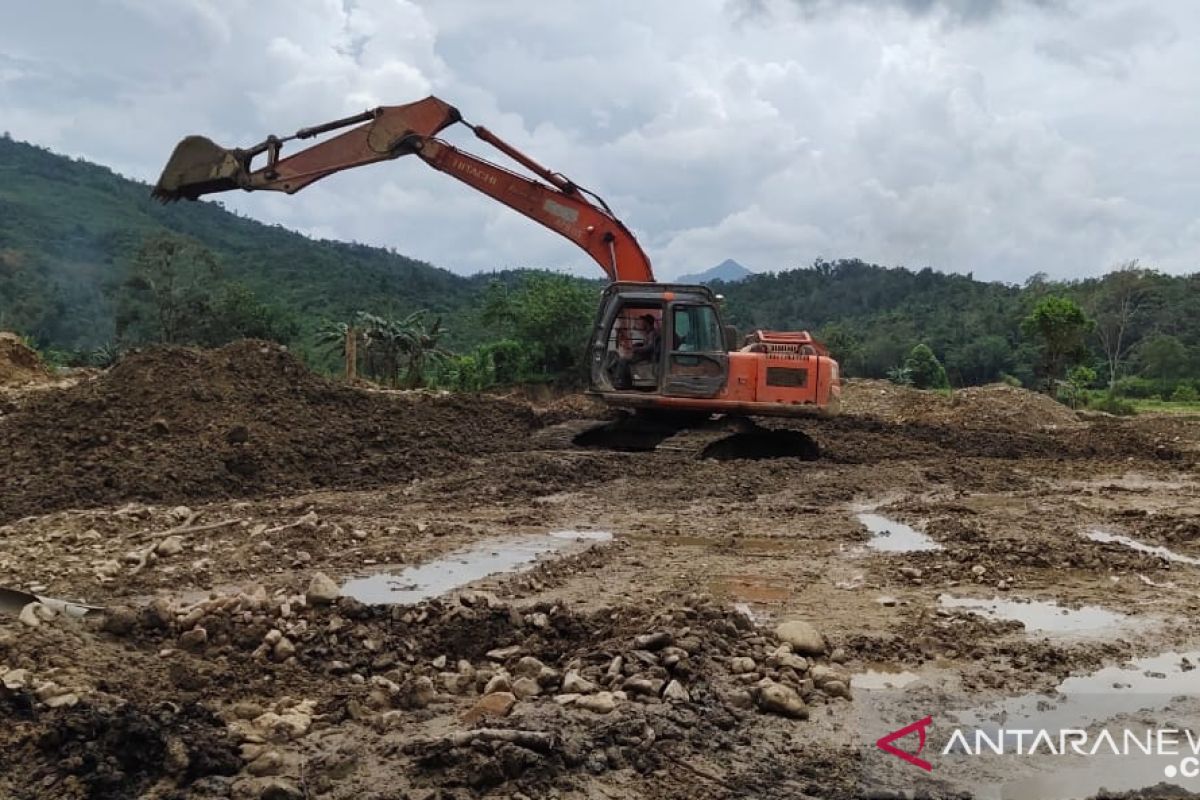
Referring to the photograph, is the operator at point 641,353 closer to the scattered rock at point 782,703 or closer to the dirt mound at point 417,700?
the dirt mound at point 417,700

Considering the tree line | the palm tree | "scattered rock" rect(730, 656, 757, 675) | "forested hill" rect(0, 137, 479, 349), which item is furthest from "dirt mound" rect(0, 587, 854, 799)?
"forested hill" rect(0, 137, 479, 349)

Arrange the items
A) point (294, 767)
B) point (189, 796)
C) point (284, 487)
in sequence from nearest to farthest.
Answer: point (189, 796) → point (294, 767) → point (284, 487)

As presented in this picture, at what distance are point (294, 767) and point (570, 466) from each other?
7.25m

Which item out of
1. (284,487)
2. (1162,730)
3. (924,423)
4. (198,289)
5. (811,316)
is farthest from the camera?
(811,316)

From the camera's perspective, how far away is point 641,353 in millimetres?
12047

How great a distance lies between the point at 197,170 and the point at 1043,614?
35.2 ft

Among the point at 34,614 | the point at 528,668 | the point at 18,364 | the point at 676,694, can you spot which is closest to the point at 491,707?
the point at 528,668

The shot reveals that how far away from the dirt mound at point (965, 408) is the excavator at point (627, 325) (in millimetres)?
6598

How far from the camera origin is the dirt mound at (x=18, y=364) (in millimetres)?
16141

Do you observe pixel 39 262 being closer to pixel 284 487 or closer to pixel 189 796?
pixel 284 487

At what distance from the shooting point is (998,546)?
714 cm

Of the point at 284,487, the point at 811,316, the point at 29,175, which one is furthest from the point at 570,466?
the point at 29,175

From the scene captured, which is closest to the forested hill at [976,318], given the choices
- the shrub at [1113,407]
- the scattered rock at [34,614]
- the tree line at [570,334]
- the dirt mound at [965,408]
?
the tree line at [570,334]

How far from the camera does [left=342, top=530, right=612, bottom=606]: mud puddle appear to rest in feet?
19.4
